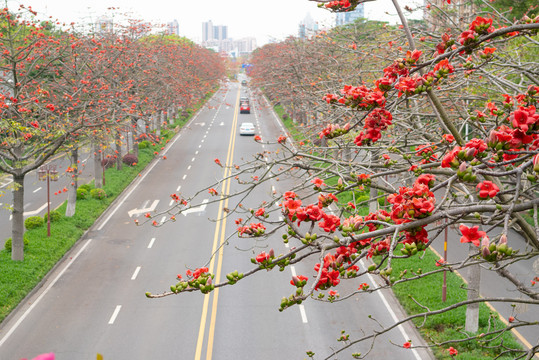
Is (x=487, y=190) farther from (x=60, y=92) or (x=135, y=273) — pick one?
(x=60, y=92)

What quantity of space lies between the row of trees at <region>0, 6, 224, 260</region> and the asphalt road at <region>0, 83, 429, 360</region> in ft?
10.4

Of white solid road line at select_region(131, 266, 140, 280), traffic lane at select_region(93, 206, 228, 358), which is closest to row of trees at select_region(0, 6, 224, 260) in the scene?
white solid road line at select_region(131, 266, 140, 280)

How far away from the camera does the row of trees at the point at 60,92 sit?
17.0 metres

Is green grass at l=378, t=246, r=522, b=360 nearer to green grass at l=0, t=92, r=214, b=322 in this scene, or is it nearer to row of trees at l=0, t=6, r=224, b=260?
row of trees at l=0, t=6, r=224, b=260

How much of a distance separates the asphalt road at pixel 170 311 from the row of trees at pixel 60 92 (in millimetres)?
3168

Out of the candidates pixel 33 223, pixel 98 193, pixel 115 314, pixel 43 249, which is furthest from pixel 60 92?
pixel 115 314

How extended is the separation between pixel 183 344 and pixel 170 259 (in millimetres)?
6538

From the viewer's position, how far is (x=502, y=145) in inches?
151

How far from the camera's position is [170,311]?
16094 millimetres

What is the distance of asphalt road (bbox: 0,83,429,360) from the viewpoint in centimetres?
1395

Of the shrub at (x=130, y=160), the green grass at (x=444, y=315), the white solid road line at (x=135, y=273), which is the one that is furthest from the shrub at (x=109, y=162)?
the green grass at (x=444, y=315)

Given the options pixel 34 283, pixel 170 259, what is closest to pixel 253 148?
pixel 170 259

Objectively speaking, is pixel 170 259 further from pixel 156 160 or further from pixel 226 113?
pixel 226 113

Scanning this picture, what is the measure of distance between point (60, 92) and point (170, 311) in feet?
44.1
